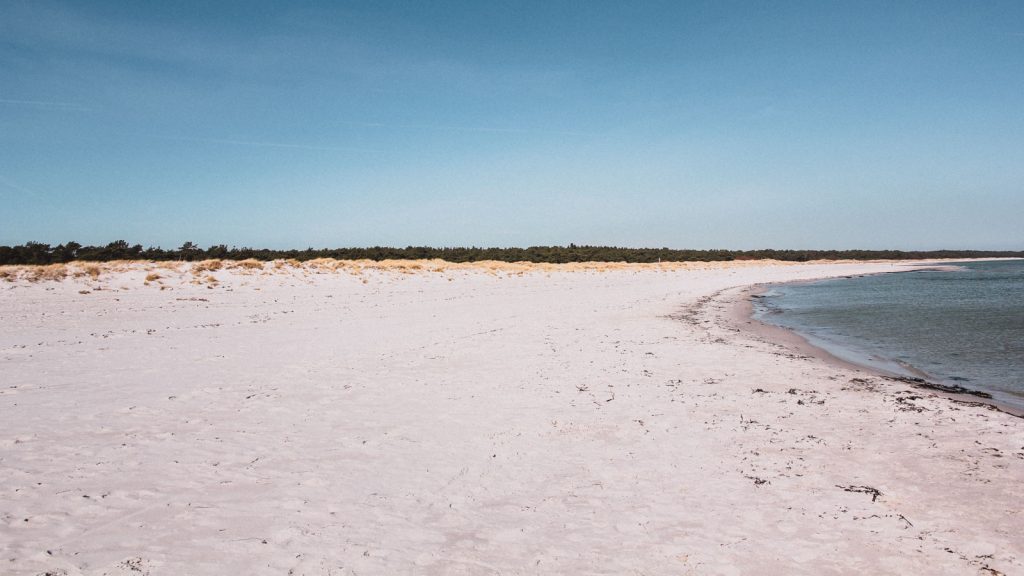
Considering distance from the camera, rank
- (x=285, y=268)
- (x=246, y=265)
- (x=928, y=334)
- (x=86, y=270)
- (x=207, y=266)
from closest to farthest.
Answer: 1. (x=928, y=334)
2. (x=86, y=270)
3. (x=207, y=266)
4. (x=246, y=265)
5. (x=285, y=268)

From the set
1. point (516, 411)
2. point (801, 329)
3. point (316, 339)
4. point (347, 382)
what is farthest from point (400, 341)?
point (801, 329)

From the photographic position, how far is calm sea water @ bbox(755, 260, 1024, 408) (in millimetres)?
10555

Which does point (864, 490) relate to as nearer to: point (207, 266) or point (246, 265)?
point (207, 266)

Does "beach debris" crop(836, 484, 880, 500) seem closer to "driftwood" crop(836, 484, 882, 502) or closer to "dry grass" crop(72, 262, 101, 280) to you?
"driftwood" crop(836, 484, 882, 502)

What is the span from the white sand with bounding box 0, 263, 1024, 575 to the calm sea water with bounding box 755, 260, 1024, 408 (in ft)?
6.87

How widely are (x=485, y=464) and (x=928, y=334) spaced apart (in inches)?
626

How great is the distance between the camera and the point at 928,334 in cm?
1566

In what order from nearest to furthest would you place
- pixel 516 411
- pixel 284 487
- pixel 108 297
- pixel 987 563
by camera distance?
pixel 987 563
pixel 284 487
pixel 516 411
pixel 108 297

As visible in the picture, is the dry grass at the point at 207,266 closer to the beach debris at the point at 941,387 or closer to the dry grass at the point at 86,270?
the dry grass at the point at 86,270

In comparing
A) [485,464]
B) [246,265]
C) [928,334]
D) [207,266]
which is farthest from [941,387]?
[246,265]

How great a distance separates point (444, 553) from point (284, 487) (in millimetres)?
1898

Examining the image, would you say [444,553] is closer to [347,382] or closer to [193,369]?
[347,382]

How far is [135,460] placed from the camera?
17.8 ft

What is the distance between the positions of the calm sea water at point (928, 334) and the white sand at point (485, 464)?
6.87 feet
